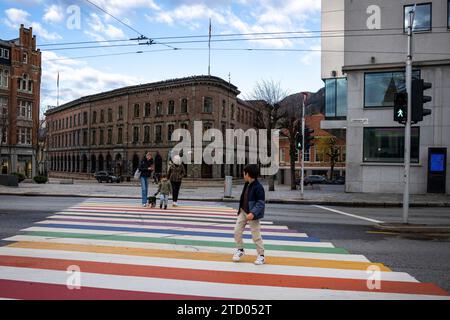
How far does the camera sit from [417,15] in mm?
23297

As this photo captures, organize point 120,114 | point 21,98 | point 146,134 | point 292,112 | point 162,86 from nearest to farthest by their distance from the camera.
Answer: point 292,112, point 21,98, point 162,86, point 146,134, point 120,114

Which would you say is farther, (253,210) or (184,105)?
(184,105)

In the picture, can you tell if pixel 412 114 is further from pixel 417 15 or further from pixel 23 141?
pixel 23 141

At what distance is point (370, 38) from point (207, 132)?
115 feet

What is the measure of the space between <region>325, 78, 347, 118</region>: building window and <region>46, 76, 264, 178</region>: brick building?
94.3ft

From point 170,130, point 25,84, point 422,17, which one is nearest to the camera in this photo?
point 422,17

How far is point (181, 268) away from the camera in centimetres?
609

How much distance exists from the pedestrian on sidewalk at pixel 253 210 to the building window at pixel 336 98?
23348 mm

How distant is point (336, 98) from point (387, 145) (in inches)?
257

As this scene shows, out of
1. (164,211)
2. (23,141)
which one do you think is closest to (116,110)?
(23,141)

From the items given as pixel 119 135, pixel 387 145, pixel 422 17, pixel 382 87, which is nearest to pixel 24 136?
pixel 119 135

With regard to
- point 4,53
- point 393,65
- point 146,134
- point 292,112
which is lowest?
point 146,134

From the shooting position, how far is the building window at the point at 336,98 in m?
28.6

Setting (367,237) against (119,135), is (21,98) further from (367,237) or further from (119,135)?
(367,237)
